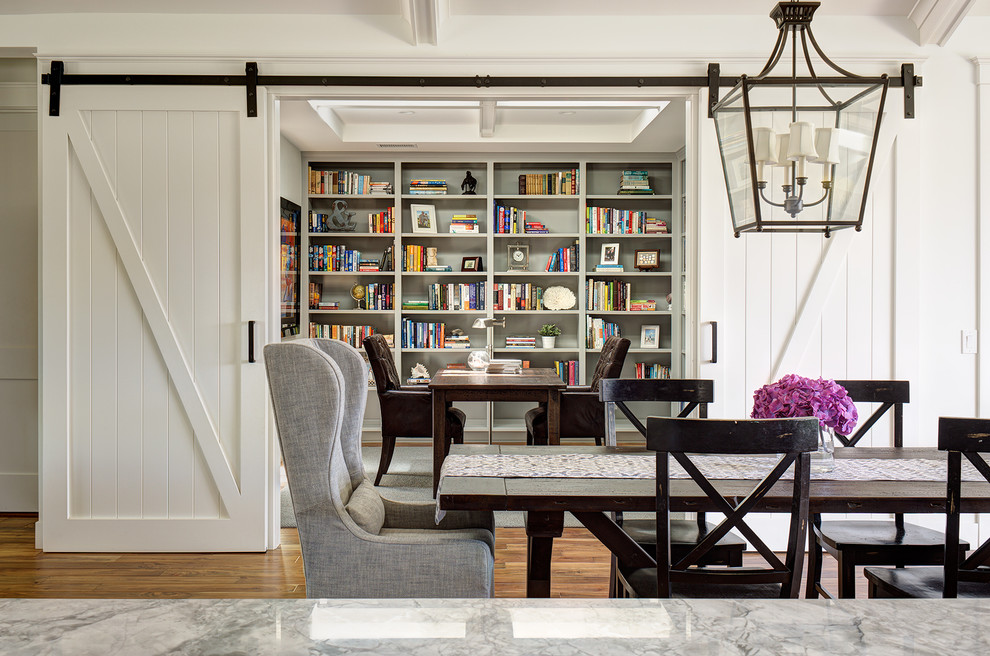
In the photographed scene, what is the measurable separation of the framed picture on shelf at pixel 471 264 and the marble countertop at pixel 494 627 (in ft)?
18.7

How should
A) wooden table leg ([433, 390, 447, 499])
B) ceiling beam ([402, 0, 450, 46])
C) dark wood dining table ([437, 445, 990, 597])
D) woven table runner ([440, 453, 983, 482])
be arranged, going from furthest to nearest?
wooden table leg ([433, 390, 447, 499]) < ceiling beam ([402, 0, 450, 46]) < woven table runner ([440, 453, 983, 482]) < dark wood dining table ([437, 445, 990, 597])

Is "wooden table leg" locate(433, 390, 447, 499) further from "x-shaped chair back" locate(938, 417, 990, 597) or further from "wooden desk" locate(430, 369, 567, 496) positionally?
Answer: "x-shaped chair back" locate(938, 417, 990, 597)

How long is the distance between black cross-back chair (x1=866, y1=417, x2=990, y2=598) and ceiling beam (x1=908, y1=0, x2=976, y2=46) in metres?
2.37

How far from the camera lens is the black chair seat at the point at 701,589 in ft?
5.93

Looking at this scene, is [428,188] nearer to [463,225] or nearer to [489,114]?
[463,225]

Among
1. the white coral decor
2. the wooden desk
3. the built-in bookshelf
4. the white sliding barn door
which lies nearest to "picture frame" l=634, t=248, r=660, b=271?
the built-in bookshelf

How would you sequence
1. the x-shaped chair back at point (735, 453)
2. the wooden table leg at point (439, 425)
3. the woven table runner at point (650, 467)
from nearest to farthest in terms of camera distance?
the x-shaped chair back at point (735, 453)
the woven table runner at point (650, 467)
the wooden table leg at point (439, 425)

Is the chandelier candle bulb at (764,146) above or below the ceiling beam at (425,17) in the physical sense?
below

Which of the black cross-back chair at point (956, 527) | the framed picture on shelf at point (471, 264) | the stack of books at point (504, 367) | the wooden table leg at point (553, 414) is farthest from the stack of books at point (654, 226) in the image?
the black cross-back chair at point (956, 527)

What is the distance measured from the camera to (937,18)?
321 centimetres

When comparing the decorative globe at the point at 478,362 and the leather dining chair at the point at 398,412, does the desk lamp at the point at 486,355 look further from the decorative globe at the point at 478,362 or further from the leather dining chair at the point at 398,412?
the leather dining chair at the point at 398,412

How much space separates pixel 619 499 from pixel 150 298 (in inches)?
98.7

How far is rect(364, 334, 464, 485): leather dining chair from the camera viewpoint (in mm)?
4680

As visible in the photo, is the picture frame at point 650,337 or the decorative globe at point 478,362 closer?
the decorative globe at point 478,362
